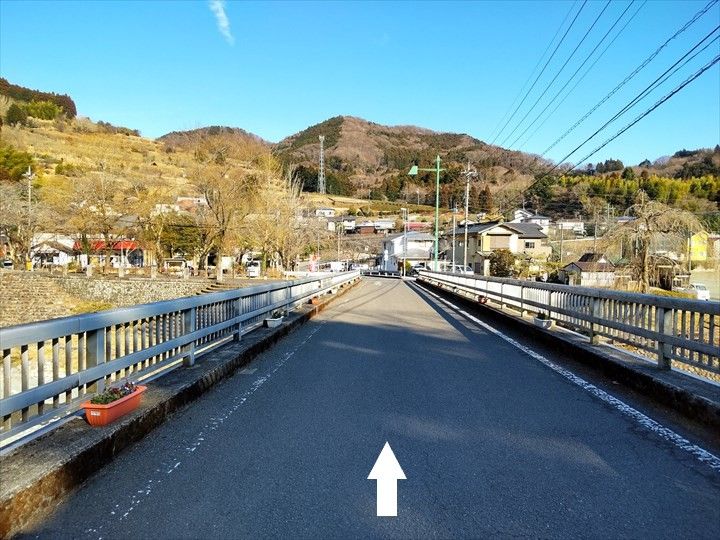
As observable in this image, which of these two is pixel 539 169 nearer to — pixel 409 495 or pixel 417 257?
pixel 409 495

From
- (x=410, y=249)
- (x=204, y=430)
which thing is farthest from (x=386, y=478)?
(x=410, y=249)

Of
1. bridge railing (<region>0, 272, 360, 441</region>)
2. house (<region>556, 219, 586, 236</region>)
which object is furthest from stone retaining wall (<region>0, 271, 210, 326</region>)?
house (<region>556, 219, 586, 236</region>)

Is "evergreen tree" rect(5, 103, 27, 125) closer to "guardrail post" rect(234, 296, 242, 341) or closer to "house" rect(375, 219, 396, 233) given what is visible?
"house" rect(375, 219, 396, 233)

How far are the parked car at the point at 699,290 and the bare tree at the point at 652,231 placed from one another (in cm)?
295

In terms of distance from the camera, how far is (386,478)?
12.8 ft

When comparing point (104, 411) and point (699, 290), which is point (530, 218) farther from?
point (104, 411)

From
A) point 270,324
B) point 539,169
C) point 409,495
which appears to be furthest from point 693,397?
point 539,169

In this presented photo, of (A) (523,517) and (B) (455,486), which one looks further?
(B) (455,486)

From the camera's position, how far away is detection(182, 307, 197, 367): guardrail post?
22.6ft

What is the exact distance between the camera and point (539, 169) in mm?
35031

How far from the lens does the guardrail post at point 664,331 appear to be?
6.41 meters

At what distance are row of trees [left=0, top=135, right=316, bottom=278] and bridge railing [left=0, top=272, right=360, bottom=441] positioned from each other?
36837 millimetres

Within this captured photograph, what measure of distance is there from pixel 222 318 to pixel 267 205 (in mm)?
41462

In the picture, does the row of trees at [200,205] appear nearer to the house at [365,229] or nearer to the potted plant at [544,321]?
the potted plant at [544,321]
